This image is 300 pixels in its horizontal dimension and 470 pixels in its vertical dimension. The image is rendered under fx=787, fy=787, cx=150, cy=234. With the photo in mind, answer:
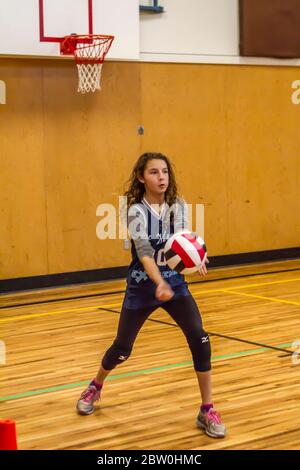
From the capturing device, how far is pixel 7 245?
34.4 feet

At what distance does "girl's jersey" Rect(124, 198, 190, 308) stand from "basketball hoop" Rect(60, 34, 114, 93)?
537 centimetres

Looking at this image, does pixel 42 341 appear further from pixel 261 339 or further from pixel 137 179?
pixel 137 179

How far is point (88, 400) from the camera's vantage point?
5527 millimetres

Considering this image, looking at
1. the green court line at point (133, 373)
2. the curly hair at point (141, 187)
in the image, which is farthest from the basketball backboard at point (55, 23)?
the curly hair at point (141, 187)

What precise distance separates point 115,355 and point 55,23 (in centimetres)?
596

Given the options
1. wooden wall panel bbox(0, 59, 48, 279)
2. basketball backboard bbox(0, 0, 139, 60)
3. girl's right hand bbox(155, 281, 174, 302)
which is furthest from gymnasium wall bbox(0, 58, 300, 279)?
girl's right hand bbox(155, 281, 174, 302)

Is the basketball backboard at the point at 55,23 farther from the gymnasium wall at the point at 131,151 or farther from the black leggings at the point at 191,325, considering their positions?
the black leggings at the point at 191,325

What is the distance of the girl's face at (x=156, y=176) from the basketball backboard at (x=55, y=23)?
5.36 m

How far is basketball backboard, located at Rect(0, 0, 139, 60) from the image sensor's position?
9.86 meters

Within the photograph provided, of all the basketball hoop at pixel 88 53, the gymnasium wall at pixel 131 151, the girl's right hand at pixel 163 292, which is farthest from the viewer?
the gymnasium wall at pixel 131 151

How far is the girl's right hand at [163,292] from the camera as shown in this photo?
4.72m

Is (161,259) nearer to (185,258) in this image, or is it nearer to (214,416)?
(185,258)

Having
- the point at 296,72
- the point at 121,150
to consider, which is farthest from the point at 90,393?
the point at 296,72
